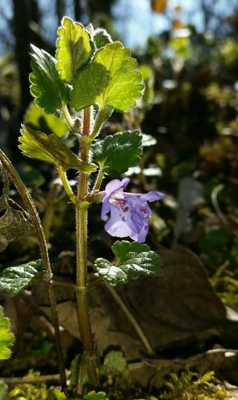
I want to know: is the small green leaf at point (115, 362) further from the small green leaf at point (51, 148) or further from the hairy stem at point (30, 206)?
the small green leaf at point (51, 148)

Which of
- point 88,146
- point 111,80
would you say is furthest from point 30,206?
point 111,80

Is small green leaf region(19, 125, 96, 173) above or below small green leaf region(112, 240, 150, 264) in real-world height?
above

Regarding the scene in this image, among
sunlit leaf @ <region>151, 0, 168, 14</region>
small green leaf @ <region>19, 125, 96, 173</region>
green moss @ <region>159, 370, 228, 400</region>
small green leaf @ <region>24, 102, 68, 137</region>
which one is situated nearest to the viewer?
small green leaf @ <region>19, 125, 96, 173</region>

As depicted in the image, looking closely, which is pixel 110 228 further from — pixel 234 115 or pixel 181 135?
pixel 234 115

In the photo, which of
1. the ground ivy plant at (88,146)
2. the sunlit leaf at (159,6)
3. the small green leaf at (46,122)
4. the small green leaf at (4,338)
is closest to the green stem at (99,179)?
the ground ivy plant at (88,146)

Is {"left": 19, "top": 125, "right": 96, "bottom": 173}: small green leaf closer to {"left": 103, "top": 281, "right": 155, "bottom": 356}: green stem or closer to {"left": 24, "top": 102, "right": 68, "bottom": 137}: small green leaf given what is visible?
{"left": 103, "top": 281, "right": 155, "bottom": 356}: green stem

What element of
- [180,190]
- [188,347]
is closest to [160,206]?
Answer: [180,190]

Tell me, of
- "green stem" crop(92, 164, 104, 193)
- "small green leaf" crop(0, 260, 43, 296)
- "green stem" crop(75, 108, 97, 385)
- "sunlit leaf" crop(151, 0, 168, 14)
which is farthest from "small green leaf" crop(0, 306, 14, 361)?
"sunlit leaf" crop(151, 0, 168, 14)
